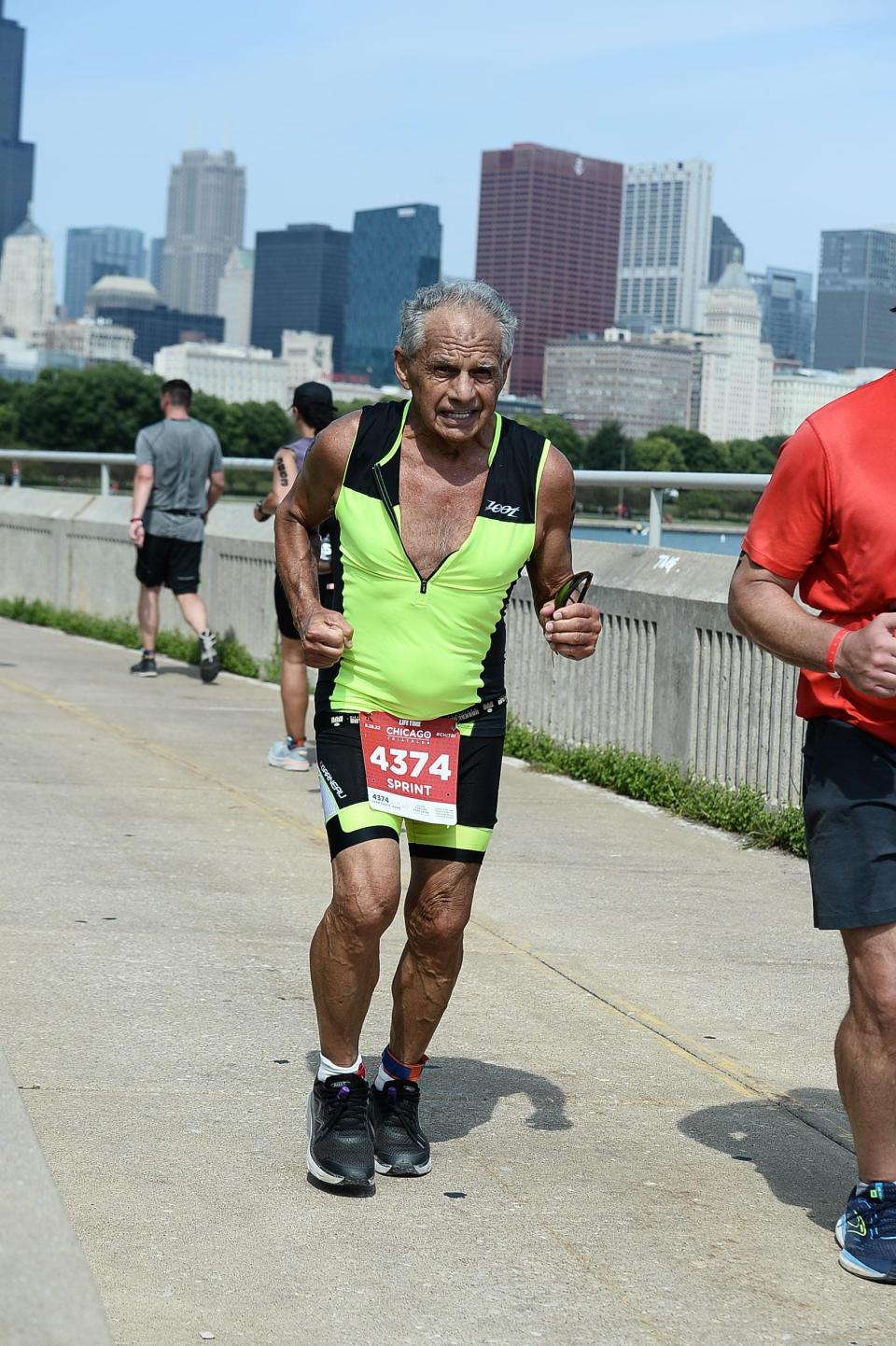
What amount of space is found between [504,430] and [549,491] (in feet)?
0.55

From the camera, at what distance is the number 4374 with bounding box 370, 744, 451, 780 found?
403 centimetres

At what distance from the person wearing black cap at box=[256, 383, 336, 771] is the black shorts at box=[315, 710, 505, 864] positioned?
199 inches

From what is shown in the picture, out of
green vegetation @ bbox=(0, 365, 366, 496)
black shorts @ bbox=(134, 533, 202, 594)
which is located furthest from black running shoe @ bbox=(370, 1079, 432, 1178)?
green vegetation @ bbox=(0, 365, 366, 496)

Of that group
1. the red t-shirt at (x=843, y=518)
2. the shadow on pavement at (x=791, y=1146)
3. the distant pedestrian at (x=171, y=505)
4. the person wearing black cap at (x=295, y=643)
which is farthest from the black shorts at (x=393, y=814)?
the distant pedestrian at (x=171, y=505)

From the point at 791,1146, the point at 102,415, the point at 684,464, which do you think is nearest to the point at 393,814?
the point at 791,1146

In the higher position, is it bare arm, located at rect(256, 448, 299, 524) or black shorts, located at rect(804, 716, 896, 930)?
bare arm, located at rect(256, 448, 299, 524)

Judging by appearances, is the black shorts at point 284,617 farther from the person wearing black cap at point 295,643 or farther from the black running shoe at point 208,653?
the black running shoe at point 208,653

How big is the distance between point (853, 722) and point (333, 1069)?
1.28m

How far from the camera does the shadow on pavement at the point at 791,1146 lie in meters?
4.03

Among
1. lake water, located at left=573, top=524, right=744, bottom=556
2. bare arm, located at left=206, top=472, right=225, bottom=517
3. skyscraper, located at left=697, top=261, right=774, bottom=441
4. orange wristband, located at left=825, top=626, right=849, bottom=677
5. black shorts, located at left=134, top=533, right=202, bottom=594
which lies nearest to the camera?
orange wristband, located at left=825, top=626, right=849, bottom=677

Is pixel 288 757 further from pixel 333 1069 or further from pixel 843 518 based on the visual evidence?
pixel 843 518

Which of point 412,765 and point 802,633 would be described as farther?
point 412,765

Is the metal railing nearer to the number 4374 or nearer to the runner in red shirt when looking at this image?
the number 4374

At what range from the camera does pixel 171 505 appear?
1307cm
